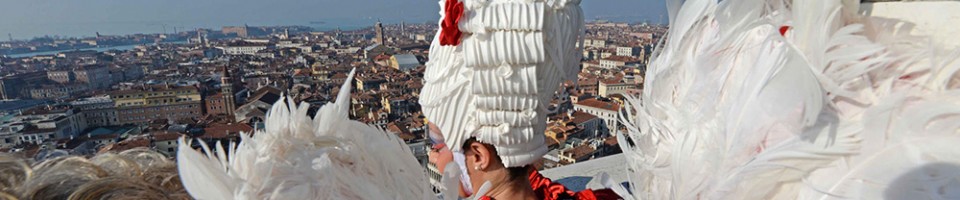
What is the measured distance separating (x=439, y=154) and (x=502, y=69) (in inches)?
20.4

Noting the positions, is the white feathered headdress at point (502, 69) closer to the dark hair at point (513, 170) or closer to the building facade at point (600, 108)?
the dark hair at point (513, 170)

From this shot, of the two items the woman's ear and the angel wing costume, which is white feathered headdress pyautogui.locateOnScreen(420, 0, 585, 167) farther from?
the angel wing costume

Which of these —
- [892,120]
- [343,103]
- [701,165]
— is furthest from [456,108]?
[892,120]

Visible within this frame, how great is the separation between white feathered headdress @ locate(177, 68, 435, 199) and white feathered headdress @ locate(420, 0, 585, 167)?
69 cm

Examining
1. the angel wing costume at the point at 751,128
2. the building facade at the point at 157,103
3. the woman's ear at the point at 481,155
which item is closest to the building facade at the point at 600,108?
the building facade at the point at 157,103

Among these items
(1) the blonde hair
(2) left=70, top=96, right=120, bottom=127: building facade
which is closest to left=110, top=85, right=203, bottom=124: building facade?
(2) left=70, top=96, right=120, bottom=127: building facade

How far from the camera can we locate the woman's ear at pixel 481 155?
1.73 meters

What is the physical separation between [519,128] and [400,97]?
92.2ft

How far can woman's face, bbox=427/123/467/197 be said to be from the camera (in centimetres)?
184

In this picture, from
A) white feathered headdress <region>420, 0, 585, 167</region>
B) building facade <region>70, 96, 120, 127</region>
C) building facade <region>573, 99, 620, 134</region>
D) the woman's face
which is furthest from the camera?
building facade <region>573, 99, 620, 134</region>

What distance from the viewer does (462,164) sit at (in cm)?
184

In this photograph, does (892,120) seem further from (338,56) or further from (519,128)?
(338,56)

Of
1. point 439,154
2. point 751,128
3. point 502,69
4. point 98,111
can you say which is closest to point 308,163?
→ point 751,128

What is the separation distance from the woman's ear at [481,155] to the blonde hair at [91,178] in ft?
3.20
